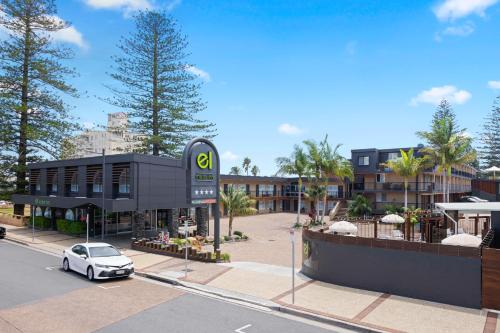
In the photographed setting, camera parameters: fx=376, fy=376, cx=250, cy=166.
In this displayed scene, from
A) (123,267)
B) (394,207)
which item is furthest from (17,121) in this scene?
(394,207)

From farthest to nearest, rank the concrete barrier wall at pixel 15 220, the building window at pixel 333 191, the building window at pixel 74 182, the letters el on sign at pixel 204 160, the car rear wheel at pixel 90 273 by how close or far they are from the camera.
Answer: the building window at pixel 333 191 → the concrete barrier wall at pixel 15 220 → the building window at pixel 74 182 → the letters el on sign at pixel 204 160 → the car rear wheel at pixel 90 273

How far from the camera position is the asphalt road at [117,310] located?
38.4 feet

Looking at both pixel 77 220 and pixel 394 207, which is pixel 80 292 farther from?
pixel 394 207

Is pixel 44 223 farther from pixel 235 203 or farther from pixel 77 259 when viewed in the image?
pixel 77 259

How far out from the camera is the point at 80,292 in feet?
51.3

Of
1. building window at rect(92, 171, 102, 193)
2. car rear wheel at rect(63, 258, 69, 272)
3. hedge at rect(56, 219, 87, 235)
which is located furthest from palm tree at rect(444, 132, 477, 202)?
hedge at rect(56, 219, 87, 235)

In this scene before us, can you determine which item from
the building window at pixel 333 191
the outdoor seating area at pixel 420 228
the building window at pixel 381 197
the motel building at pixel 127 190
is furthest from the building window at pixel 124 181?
the building window at pixel 333 191

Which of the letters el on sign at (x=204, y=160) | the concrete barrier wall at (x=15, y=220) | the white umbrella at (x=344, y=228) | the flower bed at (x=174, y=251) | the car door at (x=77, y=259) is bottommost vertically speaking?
the concrete barrier wall at (x=15, y=220)

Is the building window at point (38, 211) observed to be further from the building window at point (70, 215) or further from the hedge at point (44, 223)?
the building window at point (70, 215)

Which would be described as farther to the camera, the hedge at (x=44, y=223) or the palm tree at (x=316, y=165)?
the palm tree at (x=316, y=165)

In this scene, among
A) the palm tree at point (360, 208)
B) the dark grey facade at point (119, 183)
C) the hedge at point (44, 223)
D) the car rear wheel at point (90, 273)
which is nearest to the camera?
the car rear wheel at point (90, 273)

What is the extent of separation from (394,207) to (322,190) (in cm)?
881

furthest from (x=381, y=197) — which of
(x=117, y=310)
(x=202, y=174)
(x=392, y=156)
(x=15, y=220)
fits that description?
(x=15, y=220)

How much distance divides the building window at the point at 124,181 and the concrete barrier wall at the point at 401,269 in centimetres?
1722
